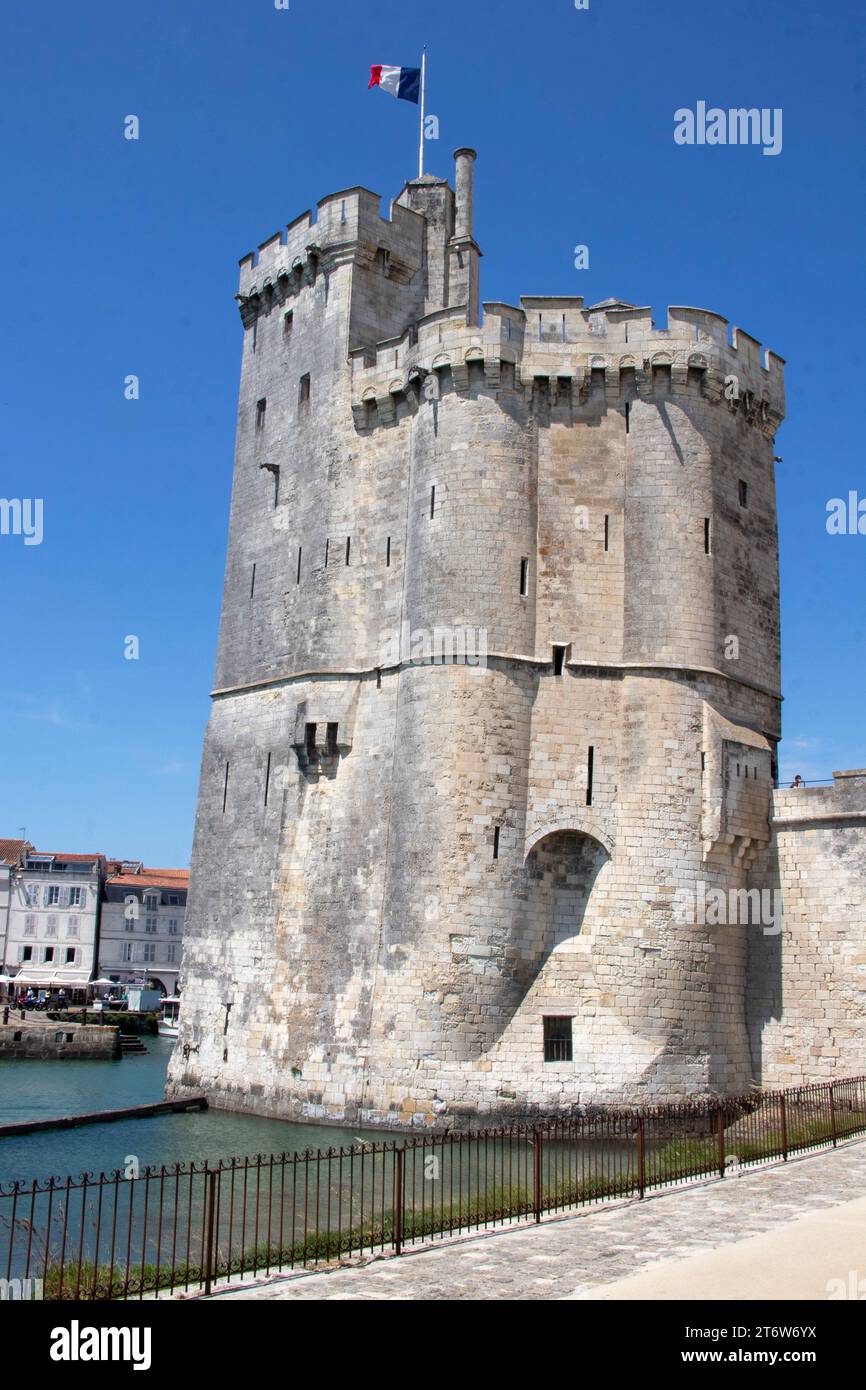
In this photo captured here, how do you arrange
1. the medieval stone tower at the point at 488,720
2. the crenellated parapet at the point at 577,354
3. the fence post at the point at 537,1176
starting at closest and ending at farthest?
the fence post at the point at 537,1176 → the medieval stone tower at the point at 488,720 → the crenellated parapet at the point at 577,354

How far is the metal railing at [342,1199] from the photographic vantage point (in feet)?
36.6

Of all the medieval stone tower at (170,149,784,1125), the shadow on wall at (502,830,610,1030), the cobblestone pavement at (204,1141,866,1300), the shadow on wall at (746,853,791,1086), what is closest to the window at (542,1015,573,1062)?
the medieval stone tower at (170,149,784,1125)

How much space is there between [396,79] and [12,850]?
57.2 metres

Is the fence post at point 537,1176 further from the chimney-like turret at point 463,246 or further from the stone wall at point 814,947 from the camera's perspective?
the chimney-like turret at point 463,246

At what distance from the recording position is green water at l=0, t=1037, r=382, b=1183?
22.5 meters

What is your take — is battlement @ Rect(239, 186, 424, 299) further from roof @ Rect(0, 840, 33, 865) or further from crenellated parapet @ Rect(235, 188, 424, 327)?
roof @ Rect(0, 840, 33, 865)

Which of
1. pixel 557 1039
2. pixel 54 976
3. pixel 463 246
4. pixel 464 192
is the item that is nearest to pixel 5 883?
pixel 54 976

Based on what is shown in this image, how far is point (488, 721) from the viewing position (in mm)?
25500

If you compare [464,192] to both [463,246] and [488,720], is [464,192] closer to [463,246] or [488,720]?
[463,246]

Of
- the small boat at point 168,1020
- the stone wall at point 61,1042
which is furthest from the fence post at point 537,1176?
the small boat at point 168,1020

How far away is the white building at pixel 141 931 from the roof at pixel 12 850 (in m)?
5.40

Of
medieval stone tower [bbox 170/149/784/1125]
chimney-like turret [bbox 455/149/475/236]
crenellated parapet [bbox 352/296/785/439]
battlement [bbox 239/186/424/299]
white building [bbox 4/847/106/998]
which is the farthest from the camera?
→ white building [bbox 4/847/106/998]

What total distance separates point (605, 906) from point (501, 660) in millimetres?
5382

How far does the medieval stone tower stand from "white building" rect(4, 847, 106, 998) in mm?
45976
